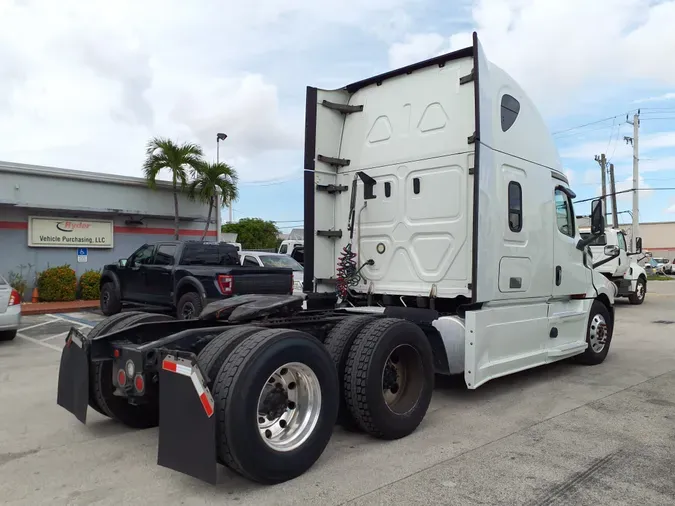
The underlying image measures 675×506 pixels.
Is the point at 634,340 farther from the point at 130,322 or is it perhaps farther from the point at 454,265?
the point at 130,322

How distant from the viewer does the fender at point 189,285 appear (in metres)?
10.3

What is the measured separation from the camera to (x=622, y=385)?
671 centimetres

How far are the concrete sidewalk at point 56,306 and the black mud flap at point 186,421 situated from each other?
1193 cm

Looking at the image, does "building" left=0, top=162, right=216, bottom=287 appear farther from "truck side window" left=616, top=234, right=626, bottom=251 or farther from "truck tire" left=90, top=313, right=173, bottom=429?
"truck side window" left=616, top=234, right=626, bottom=251

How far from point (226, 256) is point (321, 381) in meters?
8.59

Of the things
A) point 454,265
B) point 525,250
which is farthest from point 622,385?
point 454,265

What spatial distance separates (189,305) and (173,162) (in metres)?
8.46

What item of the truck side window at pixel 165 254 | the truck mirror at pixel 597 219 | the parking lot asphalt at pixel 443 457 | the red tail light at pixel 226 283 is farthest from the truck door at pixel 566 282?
the truck side window at pixel 165 254

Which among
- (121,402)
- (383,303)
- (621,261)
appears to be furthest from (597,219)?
(621,261)

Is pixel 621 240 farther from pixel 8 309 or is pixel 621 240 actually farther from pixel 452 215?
pixel 8 309

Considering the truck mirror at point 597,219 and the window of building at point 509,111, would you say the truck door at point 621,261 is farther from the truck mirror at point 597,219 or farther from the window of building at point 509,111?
the window of building at point 509,111

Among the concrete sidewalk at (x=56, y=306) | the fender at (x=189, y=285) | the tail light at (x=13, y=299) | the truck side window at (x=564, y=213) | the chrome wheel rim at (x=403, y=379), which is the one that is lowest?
the concrete sidewalk at (x=56, y=306)

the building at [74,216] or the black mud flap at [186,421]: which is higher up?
the building at [74,216]

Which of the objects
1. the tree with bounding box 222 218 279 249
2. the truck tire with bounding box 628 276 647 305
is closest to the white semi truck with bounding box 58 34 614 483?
the truck tire with bounding box 628 276 647 305
